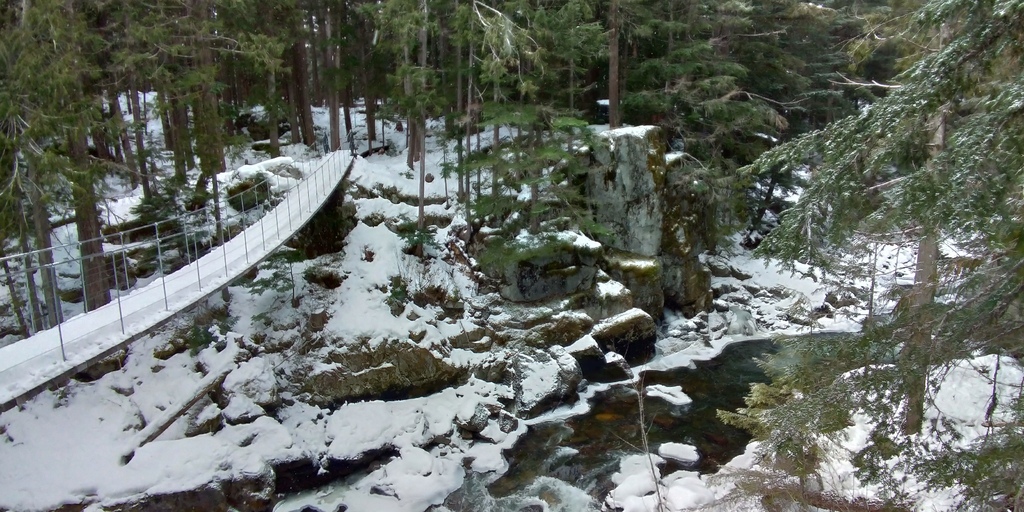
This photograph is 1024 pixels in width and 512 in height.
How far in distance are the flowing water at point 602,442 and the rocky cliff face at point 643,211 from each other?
317 cm

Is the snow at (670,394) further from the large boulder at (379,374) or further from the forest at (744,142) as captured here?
the large boulder at (379,374)

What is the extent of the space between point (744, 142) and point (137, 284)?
1748 cm

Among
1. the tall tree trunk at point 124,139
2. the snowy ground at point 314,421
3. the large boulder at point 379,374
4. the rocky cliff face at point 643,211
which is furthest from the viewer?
the rocky cliff face at point 643,211

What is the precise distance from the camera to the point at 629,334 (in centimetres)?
1417

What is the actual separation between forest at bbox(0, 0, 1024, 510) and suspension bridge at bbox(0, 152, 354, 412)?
0.38 meters

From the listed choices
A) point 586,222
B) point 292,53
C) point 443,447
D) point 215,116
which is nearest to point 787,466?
point 443,447

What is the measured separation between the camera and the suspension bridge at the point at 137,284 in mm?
6641

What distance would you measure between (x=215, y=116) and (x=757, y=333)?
1472cm

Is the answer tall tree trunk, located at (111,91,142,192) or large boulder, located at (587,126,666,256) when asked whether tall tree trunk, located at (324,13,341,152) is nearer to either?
tall tree trunk, located at (111,91,142,192)

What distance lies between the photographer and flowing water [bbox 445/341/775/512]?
914 centimetres

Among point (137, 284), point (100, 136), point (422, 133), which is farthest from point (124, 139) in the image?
point (422, 133)

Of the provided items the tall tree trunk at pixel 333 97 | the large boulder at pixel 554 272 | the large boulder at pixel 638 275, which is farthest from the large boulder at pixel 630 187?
the tall tree trunk at pixel 333 97

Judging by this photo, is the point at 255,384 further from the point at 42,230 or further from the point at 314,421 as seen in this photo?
the point at 42,230

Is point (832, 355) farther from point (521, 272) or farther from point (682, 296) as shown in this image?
point (682, 296)
